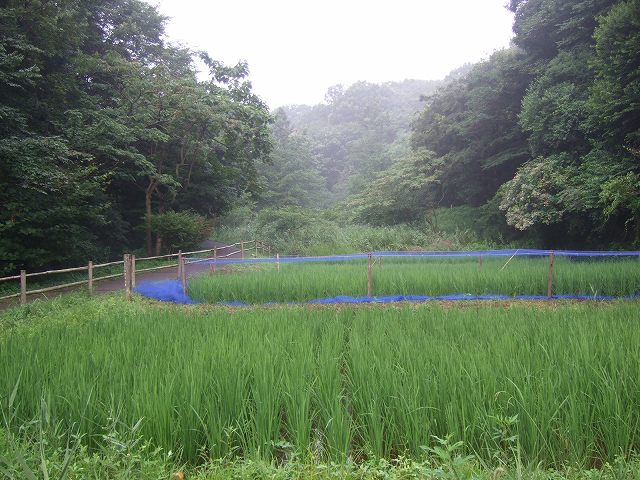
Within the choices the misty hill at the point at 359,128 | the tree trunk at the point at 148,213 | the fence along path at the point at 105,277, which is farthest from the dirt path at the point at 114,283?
the misty hill at the point at 359,128

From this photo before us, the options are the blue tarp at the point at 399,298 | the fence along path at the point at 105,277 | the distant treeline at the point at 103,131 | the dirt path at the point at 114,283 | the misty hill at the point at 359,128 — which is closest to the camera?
the fence along path at the point at 105,277

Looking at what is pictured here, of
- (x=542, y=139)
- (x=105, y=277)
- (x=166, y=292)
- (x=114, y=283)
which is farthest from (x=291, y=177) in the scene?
(x=166, y=292)

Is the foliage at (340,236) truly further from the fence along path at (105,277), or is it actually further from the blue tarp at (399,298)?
the blue tarp at (399,298)

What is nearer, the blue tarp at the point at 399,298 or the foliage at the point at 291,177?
the blue tarp at the point at 399,298

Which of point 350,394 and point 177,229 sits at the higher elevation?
point 177,229

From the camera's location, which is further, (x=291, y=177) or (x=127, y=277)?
(x=291, y=177)

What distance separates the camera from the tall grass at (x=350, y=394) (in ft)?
8.34

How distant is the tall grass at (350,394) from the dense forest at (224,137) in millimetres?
8591

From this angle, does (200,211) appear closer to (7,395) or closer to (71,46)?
(71,46)

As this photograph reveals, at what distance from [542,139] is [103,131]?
1545 cm

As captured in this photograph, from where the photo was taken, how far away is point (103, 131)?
511 inches

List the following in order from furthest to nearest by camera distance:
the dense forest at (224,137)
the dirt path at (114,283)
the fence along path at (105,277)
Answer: the dense forest at (224,137) → the dirt path at (114,283) → the fence along path at (105,277)

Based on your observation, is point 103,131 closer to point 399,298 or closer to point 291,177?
point 399,298

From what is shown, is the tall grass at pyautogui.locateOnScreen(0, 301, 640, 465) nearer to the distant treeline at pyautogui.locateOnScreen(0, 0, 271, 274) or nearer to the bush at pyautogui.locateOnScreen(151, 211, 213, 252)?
the distant treeline at pyautogui.locateOnScreen(0, 0, 271, 274)
